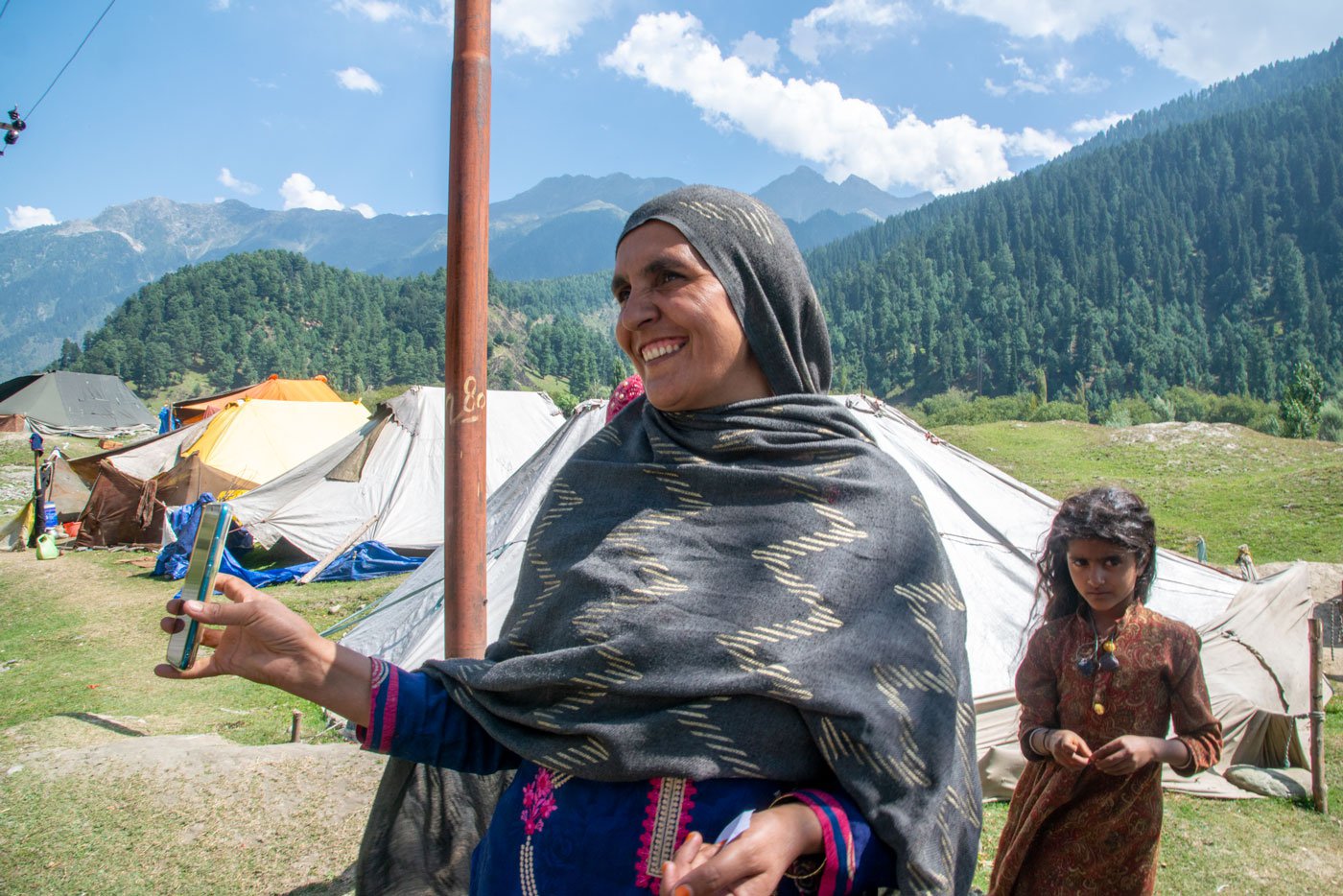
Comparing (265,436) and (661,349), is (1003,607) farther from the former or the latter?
(265,436)

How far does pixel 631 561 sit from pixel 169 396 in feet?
295

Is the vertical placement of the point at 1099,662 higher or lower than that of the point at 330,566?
higher

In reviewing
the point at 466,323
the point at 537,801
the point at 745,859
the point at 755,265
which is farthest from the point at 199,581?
the point at 466,323

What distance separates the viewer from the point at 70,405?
111ft

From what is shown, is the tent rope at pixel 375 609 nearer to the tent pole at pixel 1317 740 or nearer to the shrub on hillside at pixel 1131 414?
the tent pole at pixel 1317 740

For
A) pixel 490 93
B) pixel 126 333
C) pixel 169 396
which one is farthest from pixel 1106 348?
pixel 126 333

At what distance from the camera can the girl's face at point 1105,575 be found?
2.29m

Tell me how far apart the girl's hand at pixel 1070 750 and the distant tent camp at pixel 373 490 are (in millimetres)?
9005

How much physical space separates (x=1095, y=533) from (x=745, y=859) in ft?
5.89

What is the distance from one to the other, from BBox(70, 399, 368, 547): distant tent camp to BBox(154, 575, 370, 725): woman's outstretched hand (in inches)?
515

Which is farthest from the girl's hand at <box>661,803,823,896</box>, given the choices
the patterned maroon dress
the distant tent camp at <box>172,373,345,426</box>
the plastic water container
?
the distant tent camp at <box>172,373,345,426</box>

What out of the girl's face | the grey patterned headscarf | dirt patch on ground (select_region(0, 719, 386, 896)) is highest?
the grey patterned headscarf

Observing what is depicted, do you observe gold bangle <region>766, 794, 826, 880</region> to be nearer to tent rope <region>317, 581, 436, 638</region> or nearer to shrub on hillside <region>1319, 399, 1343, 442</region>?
tent rope <region>317, 581, 436, 638</region>

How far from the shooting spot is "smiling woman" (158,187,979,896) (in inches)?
42.6
